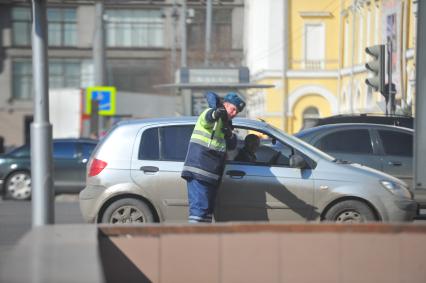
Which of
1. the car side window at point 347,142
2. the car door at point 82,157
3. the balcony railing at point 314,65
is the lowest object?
the car door at point 82,157

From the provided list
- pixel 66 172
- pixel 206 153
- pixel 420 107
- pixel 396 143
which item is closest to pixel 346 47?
pixel 66 172

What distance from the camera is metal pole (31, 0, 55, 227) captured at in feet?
19.6

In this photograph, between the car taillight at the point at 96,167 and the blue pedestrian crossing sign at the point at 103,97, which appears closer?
the car taillight at the point at 96,167

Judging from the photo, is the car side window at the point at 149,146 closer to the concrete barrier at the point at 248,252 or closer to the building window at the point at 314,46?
the concrete barrier at the point at 248,252

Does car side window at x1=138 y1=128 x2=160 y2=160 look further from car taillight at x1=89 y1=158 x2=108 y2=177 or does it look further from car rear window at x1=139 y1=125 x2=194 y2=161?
car taillight at x1=89 y1=158 x2=108 y2=177

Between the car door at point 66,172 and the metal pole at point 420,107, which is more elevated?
the metal pole at point 420,107

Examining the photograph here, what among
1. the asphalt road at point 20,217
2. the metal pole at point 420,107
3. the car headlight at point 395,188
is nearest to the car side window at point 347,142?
the asphalt road at point 20,217

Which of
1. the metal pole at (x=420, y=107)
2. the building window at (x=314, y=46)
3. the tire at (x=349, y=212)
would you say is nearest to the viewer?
the metal pole at (x=420, y=107)

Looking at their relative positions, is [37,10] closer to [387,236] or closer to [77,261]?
[77,261]

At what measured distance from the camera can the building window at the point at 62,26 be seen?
57.6 meters

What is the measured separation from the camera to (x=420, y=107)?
739 centimetres

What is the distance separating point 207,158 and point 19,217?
22.1 feet

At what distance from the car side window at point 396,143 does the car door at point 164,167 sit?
12.6 ft

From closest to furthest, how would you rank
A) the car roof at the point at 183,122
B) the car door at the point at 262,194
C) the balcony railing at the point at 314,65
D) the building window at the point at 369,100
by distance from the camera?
1. the car door at the point at 262,194
2. the car roof at the point at 183,122
3. the building window at the point at 369,100
4. the balcony railing at the point at 314,65
